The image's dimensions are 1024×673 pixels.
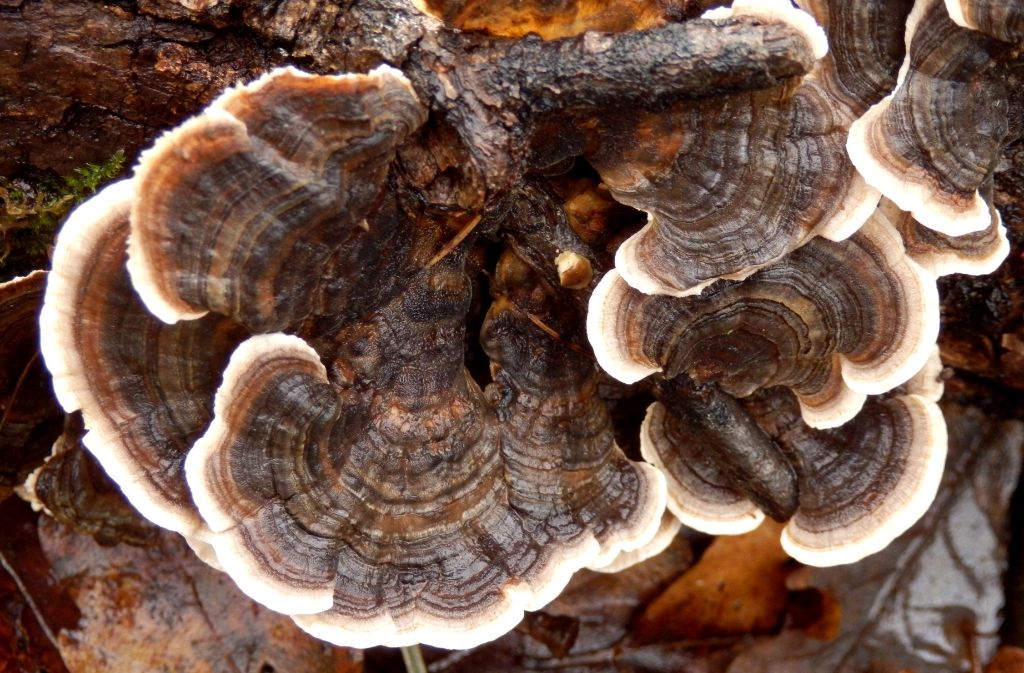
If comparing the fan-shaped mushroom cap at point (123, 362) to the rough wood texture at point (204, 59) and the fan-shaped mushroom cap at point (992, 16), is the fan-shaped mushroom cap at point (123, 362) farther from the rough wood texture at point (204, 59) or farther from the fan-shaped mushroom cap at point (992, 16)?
the fan-shaped mushroom cap at point (992, 16)

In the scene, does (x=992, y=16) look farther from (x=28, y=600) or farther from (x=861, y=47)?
(x=28, y=600)

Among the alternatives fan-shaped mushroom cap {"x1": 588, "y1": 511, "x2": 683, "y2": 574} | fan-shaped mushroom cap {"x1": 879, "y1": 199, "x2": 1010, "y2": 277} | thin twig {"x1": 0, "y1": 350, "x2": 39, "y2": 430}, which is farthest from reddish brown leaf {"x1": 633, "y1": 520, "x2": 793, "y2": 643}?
thin twig {"x1": 0, "y1": 350, "x2": 39, "y2": 430}

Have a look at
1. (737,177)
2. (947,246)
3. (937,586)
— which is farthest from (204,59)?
(937,586)

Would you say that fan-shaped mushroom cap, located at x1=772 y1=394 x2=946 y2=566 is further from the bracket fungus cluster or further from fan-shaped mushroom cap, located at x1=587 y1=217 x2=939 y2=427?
fan-shaped mushroom cap, located at x1=587 y1=217 x2=939 y2=427

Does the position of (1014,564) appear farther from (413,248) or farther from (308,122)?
(308,122)

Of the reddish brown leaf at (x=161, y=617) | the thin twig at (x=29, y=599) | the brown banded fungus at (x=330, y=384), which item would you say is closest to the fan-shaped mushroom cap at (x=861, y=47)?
the brown banded fungus at (x=330, y=384)
